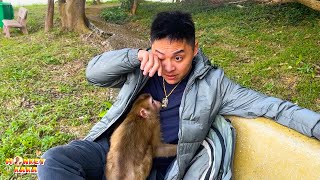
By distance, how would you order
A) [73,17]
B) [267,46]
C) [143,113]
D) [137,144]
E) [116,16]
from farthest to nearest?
[116,16] → [73,17] → [267,46] → [143,113] → [137,144]

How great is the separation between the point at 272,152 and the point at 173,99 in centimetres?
80

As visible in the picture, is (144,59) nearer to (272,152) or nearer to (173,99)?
(173,99)

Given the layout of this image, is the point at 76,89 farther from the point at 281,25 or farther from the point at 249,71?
the point at 281,25

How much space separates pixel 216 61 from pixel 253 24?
127 inches

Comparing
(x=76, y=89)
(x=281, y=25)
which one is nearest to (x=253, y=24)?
(x=281, y=25)

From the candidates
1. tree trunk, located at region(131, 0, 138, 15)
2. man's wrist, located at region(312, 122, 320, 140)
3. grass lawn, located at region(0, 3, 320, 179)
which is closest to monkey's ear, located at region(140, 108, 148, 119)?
man's wrist, located at region(312, 122, 320, 140)

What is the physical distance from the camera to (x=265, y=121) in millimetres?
2486

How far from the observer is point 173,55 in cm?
260

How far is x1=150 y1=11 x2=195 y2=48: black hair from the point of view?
2598mm

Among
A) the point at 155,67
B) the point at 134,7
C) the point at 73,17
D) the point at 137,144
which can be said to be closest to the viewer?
the point at 155,67

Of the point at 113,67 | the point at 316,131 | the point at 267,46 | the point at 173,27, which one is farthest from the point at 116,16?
the point at 316,131

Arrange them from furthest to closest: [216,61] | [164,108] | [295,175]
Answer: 1. [216,61]
2. [164,108]
3. [295,175]

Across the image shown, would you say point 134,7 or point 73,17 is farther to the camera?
point 134,7

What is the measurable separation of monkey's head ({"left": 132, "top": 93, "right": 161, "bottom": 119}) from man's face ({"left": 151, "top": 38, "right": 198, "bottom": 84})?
27 cm
